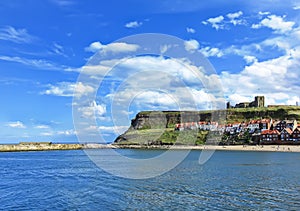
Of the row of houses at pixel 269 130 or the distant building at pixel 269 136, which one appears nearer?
the row of houses at pixel 269 130

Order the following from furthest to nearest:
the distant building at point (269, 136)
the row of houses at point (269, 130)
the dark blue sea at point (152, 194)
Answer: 1. the distant building at point (269, 136)
2. the row of houses at point (269, 130)
3. the dark blue sea at point (152, 194)

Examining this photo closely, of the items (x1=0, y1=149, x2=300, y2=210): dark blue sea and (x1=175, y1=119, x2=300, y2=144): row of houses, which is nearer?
(x1=0, y1=149, x2=300, y2=210): dark blue sea

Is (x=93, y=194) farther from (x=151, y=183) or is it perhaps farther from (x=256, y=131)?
(x=256, y=131)

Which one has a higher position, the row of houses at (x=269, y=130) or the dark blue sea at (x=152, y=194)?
the row of houses at (x=269, y=130)

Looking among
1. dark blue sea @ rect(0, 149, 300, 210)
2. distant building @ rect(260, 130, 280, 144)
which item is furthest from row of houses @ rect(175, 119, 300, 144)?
dark blue sea @ rect(0, 149, 300, 210)

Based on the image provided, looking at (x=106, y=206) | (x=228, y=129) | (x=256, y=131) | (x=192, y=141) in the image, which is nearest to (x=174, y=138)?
(x=192, y=141)

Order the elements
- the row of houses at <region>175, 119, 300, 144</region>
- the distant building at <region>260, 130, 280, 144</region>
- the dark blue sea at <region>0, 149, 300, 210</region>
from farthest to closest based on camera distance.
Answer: the distant building at <region>260, 130, 280, 144</region>, the row of houses at <region>175, 119, 300, 144</region>, the dark blue sea at <region>0, 149, 300, 210</region>

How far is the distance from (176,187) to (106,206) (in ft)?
36.8

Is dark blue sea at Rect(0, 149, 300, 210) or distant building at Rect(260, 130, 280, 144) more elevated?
distant building at Rect(260, 130, 280, 144)

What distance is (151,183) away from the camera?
132 ft

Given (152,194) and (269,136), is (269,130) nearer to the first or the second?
(269,136)

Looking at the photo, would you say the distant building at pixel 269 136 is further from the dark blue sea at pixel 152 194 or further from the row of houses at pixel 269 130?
the dark blue sea at pixel 152 194

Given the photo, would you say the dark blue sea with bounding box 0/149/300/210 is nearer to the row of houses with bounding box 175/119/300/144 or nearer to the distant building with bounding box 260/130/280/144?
the row of houses with bounding box 175/119/300/144

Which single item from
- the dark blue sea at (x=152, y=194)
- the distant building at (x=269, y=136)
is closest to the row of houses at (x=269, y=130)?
the distant building at (x=269, y=136)
